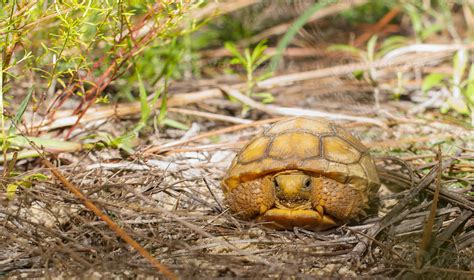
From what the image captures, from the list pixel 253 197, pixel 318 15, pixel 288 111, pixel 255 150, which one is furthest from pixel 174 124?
pixel 318 15

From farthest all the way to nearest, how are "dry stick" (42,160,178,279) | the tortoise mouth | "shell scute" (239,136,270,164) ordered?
"shell scute" (239,136,270,164) → the tortoise mouth → "dry stick" (42,160,178,279)

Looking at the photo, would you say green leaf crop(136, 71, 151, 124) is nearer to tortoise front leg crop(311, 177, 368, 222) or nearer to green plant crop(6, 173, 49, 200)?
green plant crop(6, 173, 49, 200)

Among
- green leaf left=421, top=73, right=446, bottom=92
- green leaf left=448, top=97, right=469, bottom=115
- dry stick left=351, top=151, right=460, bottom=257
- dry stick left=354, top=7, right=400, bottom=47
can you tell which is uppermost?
dry stick left=351, top=151, right=460, bottom=257

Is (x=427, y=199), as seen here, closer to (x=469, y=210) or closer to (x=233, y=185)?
(x=469, y=210)

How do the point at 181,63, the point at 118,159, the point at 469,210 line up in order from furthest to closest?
the point at 181,63
the point at 118,159
the point at 469,210

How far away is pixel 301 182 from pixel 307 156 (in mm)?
99

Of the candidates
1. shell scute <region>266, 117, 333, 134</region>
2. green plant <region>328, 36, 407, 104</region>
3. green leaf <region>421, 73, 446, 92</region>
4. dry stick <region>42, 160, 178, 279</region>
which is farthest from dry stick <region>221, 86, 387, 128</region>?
dry stick <region>42, 160, 178, 279</region>

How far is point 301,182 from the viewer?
1.97m

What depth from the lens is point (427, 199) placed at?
2.14 meters

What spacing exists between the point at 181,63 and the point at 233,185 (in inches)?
71.4

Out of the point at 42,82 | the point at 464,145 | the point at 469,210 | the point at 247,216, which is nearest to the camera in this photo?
the point at 469,210

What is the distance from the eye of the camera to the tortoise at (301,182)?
1981mm

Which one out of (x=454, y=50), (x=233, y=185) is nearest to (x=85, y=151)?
(x=233, y=185)

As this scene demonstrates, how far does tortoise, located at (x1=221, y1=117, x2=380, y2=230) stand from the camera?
198 centimetres
